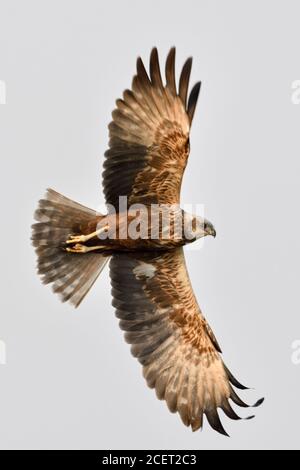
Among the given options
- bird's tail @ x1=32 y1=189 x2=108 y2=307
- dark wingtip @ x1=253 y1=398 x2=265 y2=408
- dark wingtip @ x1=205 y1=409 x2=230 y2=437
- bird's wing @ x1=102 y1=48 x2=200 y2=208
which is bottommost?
dark wingtip @ x1=205 y1=409 x2=230 y2=437

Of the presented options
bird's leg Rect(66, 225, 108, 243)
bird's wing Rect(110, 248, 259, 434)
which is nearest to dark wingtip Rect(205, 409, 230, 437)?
bird's wing Rect(110, 248, 259, 434)

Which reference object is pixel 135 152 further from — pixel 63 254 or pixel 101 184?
pixel 63 254

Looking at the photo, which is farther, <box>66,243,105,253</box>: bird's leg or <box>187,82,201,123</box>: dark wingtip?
<box>66,243,105,253</box>: bird's leg

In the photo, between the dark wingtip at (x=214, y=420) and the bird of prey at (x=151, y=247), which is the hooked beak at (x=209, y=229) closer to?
the bird of prey at (x=151, y=247)

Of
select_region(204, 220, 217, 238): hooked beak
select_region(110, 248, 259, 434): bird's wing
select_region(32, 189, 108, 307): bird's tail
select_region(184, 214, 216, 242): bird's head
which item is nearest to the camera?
select_region(184, 214, 216, 242): bird's head

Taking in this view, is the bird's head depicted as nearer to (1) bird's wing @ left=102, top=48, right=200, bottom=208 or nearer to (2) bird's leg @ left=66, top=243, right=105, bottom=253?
(1) bird's wing @ left=102, top=48, right=200, bottom=208

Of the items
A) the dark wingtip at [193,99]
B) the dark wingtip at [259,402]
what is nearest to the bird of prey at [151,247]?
the dark wingtip at [193,99]
